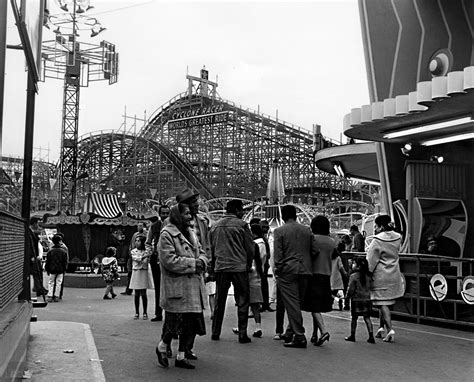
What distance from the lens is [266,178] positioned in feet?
151

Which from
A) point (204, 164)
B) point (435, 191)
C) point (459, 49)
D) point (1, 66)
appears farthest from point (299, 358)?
point (204, 164)

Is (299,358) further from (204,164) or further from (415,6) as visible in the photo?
(204,164)

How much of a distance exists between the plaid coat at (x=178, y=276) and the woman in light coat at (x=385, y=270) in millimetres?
2671

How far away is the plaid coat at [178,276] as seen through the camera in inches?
231

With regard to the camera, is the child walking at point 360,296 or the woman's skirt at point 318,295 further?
the child walking at point 360,296

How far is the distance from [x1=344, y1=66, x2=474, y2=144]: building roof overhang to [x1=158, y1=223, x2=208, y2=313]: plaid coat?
176 inches

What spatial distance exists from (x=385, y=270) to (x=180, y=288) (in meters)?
3.05

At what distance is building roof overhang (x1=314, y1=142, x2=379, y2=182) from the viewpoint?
618 inches

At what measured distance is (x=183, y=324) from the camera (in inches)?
232

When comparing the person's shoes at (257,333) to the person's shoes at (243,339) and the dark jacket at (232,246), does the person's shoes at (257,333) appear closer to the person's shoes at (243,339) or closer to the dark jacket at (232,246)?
the person's shoes at (243,339)

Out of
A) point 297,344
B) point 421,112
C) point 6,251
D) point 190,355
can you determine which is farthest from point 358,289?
point 6,251

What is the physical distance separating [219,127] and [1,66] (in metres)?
42.5

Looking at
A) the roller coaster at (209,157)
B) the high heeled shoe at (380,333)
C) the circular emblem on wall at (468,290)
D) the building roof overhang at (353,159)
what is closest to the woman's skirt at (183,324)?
the high heeled shoe at (380,333)

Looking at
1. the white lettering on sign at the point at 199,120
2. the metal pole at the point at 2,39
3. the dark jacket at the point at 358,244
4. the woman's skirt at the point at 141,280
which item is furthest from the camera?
the white lettering on sign at the point at 199,120
